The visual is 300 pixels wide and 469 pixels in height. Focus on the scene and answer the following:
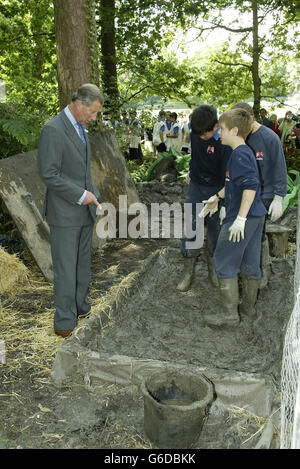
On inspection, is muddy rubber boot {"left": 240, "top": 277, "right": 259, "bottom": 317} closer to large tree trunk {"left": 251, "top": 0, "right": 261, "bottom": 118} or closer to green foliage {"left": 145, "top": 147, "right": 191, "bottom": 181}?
green foliage {"left": 145, "top": 147, "right": 191, "bottom": 181}

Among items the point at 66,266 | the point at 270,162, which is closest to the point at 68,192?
the point at 66,266

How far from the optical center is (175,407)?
2.49m

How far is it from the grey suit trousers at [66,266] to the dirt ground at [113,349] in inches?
9.9

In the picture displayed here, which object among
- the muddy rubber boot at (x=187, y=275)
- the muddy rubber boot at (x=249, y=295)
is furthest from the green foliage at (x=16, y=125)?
the muddy rubber boot at (x=249, y=295)

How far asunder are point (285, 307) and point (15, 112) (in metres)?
4.60

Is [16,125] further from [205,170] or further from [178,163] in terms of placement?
[178,163]

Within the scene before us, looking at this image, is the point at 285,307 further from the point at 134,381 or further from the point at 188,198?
the point at 134,381

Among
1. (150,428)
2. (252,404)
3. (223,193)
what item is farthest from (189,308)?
(150,428)

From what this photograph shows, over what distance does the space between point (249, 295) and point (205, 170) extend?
1292 mm

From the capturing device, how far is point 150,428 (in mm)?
2613

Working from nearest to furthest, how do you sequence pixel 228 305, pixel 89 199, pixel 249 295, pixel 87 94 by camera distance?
1. pixel 87 94
2. pixel 89 199
3. pixel 228 305
4. pixel 249 295

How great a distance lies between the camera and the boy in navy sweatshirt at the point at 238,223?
11.7 ft

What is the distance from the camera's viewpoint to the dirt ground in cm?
270
